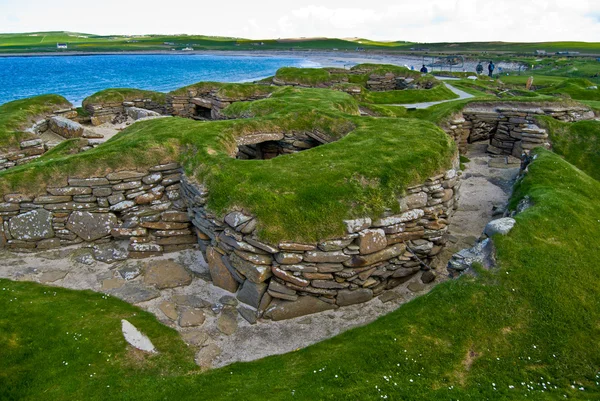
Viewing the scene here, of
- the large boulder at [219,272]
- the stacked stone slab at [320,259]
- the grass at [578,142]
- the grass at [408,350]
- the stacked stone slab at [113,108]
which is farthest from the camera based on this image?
the stacked stone slab at [113,108]

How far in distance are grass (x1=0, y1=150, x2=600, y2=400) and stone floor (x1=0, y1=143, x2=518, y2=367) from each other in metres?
0.52

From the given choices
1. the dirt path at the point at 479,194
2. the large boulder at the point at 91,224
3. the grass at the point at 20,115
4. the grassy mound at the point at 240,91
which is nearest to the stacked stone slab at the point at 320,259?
the dirt path at the point at 479,194

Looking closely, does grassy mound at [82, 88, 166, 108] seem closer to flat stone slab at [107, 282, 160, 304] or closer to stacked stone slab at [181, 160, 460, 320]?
stacked stone slab at [181, 160, 460, 320]

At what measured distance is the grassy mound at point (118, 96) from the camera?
23.2 meters

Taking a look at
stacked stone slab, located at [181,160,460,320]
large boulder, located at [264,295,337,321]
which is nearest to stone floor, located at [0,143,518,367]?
large boulder, located at [264,295,337,321]

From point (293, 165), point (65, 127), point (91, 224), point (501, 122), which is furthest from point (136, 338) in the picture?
point (501, 122)

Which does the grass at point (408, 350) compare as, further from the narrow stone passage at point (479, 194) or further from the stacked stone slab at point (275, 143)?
the stacked stone slab at point (275, 143)

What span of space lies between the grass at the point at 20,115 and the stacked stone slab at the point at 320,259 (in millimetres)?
11615

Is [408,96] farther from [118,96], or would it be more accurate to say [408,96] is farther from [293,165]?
[293,165]

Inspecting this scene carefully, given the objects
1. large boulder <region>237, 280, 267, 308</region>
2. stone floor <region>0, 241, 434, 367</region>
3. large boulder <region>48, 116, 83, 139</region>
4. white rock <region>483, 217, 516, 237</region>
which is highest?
large boulder <region>48, 116, 83, 139</region>

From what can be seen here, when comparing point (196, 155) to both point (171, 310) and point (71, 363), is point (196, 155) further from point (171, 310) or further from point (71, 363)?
point (71, 363)

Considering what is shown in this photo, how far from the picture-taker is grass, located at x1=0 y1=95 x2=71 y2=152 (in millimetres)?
16688

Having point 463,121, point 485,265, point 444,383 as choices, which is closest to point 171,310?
point 444,383

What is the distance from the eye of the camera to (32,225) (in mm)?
11070
